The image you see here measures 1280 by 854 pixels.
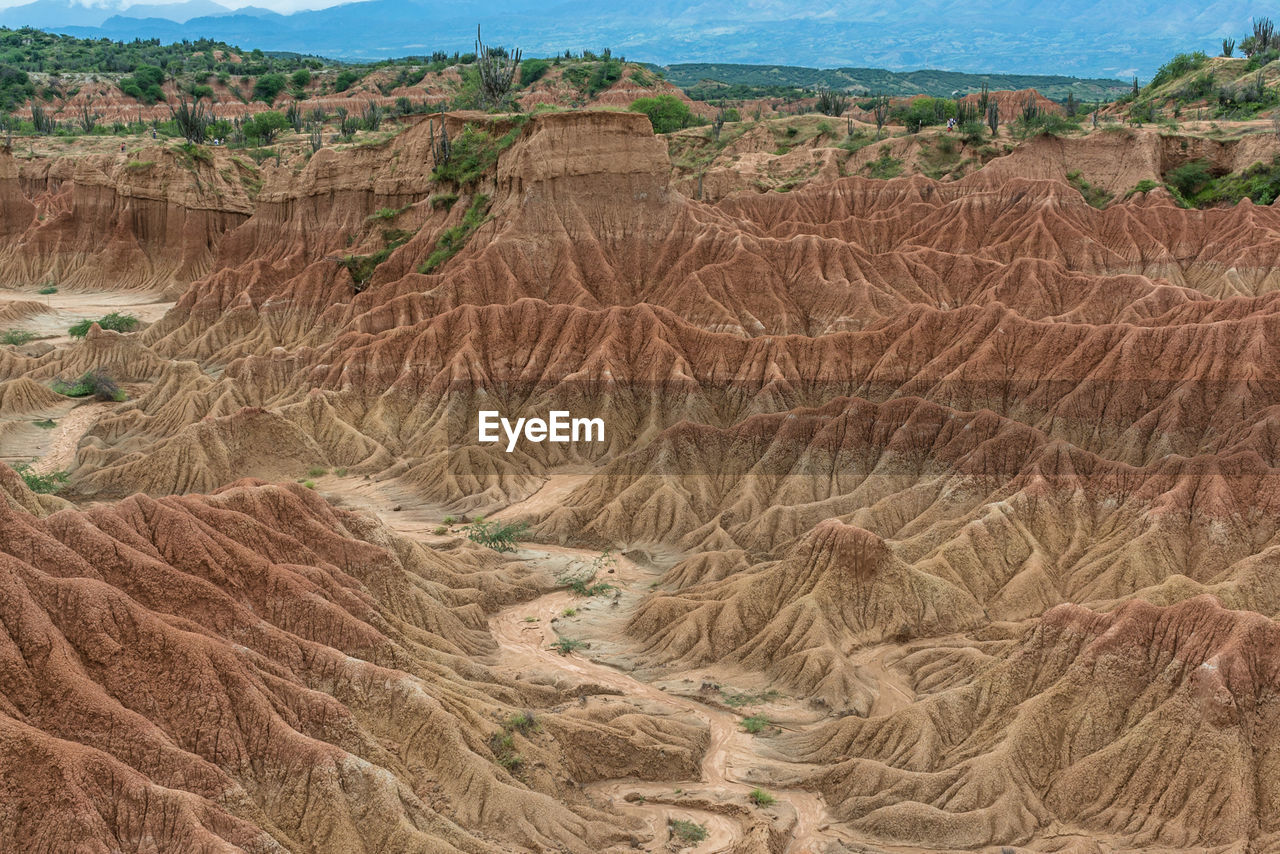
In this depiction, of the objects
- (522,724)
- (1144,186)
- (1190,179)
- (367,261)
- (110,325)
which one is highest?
(1190,179)

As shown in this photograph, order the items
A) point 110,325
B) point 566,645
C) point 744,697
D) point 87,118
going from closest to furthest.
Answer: point 744,697 → point 566,645 → point 110,325 → point 87,118

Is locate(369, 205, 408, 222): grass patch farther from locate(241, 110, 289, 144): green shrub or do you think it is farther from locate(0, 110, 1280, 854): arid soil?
locate(241, 110, 289, 144): green shrub

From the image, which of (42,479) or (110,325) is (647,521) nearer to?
(42,479)

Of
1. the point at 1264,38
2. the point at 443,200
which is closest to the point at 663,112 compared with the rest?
the point at 443,200

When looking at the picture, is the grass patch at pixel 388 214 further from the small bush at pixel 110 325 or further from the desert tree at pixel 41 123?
the desert tree at pixel 41 123

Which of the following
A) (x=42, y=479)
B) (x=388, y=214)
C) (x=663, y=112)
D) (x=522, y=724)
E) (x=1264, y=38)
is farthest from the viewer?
(x=663, y=112)

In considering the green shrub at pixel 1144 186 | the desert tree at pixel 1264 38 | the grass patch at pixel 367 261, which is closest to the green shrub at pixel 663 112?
the green shrub at pixel 1144 186
